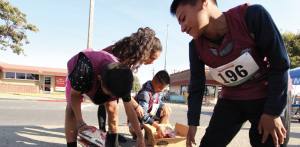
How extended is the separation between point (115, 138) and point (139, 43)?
4.24 ft

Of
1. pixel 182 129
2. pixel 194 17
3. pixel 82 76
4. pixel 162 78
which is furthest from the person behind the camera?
pixel 162 78

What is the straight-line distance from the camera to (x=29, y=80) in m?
19.8

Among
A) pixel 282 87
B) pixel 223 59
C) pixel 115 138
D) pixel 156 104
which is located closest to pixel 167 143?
pixel 115 138

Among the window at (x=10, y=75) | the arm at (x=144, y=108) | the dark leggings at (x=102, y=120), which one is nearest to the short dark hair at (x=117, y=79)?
the arm at (x=144, y=108)

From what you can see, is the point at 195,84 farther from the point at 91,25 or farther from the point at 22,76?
→ the point at 22,76

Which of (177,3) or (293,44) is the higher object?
(293,44)

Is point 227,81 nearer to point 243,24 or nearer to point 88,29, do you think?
point 243,24

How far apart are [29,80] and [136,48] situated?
22.5 meters

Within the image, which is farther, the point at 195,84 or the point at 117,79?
the point at 195,84

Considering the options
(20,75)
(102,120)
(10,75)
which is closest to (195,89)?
(102,120)

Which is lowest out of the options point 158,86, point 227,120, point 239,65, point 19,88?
point 19,88

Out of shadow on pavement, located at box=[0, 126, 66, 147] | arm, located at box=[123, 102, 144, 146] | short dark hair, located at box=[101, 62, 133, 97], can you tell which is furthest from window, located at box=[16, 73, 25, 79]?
short dark hair, located at box=[101, 62, 133, 97]

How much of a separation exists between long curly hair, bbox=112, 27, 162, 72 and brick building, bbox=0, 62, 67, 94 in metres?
20.6

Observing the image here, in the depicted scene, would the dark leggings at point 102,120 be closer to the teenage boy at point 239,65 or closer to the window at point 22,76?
the teenage boy at point 239,65
